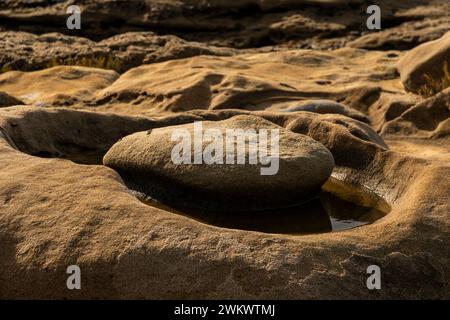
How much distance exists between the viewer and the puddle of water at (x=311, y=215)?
3.66m

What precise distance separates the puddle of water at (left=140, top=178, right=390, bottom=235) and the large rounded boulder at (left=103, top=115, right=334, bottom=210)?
7cm

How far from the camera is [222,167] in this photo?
385 cm

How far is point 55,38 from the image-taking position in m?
11.1

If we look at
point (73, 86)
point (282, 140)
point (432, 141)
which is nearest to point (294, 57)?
point (73, 86)

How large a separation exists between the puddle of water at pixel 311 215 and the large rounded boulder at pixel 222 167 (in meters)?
0.07

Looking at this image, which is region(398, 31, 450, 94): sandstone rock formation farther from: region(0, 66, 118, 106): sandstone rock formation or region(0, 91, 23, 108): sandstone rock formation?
region(0, 91, 23, 108): sandstone rock formation

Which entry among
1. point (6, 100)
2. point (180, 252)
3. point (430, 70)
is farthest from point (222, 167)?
point (430, 70)

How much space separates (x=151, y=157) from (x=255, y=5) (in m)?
9.34

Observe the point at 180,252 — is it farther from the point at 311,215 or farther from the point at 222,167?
the point at 311,215

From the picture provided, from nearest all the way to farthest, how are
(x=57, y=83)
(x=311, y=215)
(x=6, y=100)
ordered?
1. (x=311, y=215)
2. (x=6, y=100)
3. (x=57, y=83)

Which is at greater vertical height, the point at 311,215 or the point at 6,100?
the point at 6,100

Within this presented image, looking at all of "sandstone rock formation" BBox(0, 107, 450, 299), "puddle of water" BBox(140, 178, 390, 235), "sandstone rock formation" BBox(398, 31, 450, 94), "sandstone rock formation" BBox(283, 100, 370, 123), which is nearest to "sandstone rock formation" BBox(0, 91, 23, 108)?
"sandstone rock formation" BBox(283, 100, 370, 123)

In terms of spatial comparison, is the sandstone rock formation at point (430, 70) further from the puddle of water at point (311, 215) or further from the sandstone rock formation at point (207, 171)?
the puddle of water at point (311, 215)

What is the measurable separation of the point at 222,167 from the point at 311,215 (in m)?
0.57
